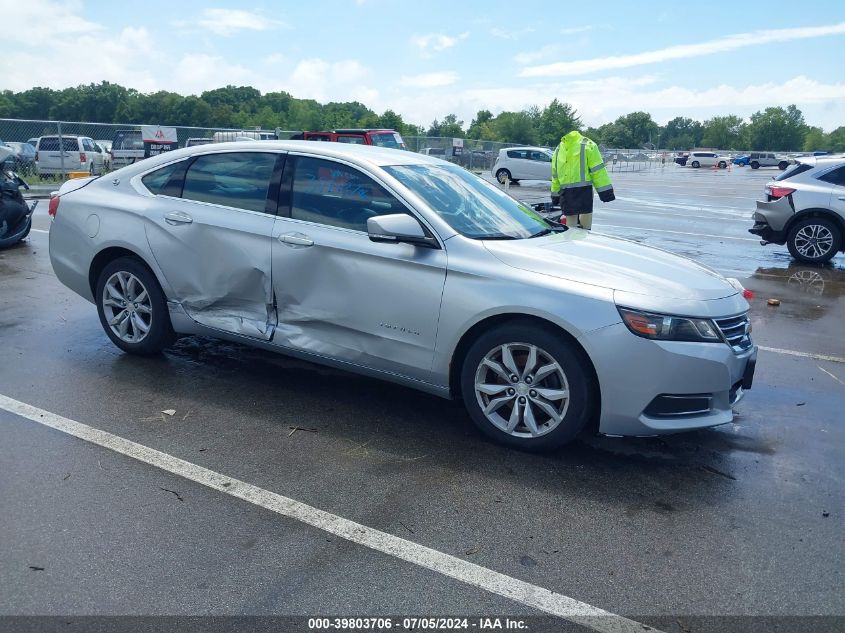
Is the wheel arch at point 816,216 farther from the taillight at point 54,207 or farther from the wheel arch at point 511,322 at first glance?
the taillight at point 54,207

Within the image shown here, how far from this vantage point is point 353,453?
406 cm

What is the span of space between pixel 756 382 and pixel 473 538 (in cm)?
323

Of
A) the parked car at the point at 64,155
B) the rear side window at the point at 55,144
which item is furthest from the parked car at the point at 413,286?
the rear side window at the point at 55,144

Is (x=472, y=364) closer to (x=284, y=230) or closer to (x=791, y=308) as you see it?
(x=284, y=230)

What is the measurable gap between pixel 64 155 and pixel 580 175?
60.6 feet

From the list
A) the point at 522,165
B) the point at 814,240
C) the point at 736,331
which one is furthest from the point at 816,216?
the point at 522,165

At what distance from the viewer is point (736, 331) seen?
13.3ft

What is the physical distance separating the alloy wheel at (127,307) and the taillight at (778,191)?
948 centimetres

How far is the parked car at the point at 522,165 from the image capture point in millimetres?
30500

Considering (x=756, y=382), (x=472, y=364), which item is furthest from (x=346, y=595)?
(x=756, y=382)

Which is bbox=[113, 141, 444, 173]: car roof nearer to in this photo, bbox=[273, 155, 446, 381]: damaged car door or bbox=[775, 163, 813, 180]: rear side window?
bbox=[273, 155, 446, 381]: damaged car door

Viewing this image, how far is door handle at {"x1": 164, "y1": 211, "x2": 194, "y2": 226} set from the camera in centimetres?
508

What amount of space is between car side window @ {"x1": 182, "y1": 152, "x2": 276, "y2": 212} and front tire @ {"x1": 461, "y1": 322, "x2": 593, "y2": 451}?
1.90 m

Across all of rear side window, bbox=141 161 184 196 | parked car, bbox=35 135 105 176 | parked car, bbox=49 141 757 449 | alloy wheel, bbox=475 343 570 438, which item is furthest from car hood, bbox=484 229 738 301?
parked car, bbox=35 135 105 176
